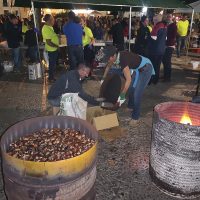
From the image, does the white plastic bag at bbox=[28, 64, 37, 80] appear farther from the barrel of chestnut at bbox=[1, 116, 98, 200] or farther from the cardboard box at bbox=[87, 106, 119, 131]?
the barrel of chestnut at bbox=[1, 116, 98, 200]

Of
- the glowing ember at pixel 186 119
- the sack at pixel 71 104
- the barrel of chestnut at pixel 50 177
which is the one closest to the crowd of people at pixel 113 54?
the sack at pixel 71 104

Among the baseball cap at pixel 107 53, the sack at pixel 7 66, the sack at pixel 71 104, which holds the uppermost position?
the baseball cap at pixel 107 53

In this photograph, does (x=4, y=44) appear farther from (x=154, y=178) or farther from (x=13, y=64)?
(x=154, y=178)

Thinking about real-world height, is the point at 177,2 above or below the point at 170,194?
→ above

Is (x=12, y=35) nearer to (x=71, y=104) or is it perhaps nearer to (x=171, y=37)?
(x=171, y=37)

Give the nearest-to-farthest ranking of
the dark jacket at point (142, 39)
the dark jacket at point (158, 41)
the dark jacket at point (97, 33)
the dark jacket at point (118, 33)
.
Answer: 1. the dark jacket at point (158, 41)
2. the dark jacket at point (142, 39)
3. the dark jacket at point (118, 33)
4. the dark jacket at point (97, 33)

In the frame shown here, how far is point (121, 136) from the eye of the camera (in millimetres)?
5699

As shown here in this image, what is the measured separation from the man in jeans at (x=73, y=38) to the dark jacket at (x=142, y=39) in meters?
2.73

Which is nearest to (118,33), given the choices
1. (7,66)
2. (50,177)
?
(7,66)

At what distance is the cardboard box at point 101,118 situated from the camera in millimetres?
5621

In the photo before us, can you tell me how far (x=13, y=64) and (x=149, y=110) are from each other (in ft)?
22.5

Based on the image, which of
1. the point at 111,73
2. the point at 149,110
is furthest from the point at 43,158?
Answer: the point at 149,110

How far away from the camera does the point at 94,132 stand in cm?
348

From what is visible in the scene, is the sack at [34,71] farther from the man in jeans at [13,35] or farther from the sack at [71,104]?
the sack at [71,104]
